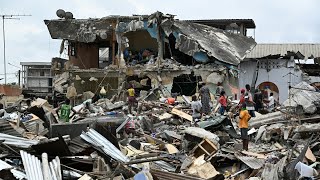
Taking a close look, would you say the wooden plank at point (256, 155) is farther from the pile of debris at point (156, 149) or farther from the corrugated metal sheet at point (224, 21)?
the corrugated metal sheet at point (224, 21)

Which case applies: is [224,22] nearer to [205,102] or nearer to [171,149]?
[205,102]

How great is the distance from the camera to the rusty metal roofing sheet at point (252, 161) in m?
9.80

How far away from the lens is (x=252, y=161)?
10070 mm

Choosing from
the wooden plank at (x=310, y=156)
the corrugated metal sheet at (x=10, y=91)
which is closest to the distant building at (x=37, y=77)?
the corrugated metal sheet at (x=10, y=91)

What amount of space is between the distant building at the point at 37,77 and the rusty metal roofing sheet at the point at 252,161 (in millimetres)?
31862

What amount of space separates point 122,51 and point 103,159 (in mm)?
17887

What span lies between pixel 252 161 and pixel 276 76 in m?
21.2

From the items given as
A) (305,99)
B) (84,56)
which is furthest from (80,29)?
(305,99)

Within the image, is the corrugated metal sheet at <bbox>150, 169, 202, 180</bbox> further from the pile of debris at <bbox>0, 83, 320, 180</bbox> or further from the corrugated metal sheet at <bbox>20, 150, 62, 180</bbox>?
the corrugated metal sheet at <bbox>20, 150, 62, 180</bbox>

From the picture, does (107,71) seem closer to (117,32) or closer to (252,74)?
(117,32)

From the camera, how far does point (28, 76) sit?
4150 cm

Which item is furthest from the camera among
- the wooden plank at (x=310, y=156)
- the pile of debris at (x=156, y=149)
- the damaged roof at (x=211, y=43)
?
the damaged roof at (x=211, y=43)

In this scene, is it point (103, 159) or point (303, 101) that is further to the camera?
point (303, 101)

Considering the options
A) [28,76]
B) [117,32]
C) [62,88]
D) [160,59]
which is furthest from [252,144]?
[28,76]
